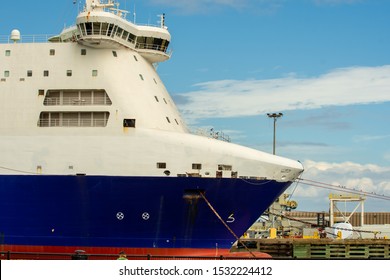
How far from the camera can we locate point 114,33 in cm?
3856

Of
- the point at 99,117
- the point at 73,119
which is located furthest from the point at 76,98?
the point at 99,117

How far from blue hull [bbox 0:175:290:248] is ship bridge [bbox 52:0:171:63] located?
26.0 feet

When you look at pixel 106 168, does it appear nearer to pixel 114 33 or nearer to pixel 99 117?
pixel 99 117

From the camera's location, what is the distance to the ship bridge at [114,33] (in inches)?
1502

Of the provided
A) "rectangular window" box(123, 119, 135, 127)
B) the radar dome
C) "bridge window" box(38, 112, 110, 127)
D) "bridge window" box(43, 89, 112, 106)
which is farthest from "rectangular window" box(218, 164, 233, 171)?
the radar dome

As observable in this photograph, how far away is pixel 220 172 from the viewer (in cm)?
3588

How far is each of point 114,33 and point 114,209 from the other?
9879 mm

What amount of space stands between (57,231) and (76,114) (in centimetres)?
638

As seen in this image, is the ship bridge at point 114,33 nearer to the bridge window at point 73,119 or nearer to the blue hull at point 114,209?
the bridge window at point 73,119

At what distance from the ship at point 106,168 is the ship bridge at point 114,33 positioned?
0.29ft

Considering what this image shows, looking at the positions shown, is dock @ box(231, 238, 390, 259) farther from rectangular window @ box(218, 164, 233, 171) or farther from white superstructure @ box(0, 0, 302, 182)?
rectangular window @ box(218, 164, 233, 171)
